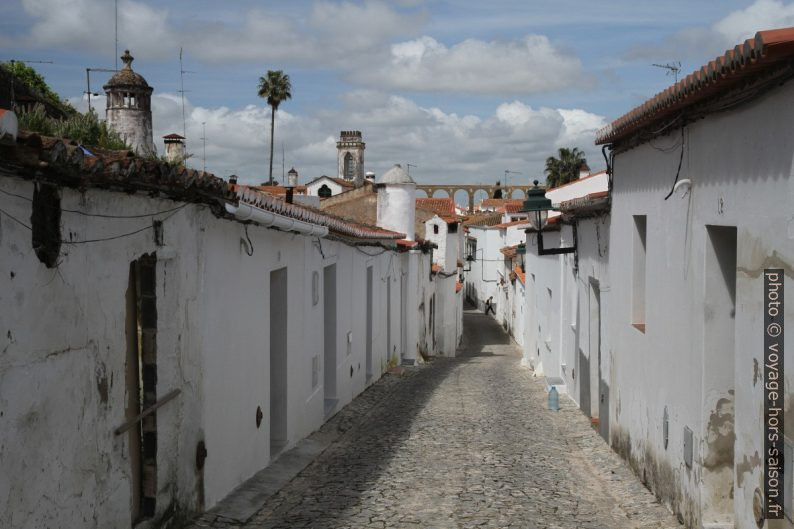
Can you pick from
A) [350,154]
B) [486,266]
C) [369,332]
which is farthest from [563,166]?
[369,332]

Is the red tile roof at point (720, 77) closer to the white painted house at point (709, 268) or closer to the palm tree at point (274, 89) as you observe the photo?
the white painted house at point (709, 268)

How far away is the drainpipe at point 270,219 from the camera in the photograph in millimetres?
7602

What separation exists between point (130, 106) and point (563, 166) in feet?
167

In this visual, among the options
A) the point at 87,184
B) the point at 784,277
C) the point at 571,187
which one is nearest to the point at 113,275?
the point at 87,184

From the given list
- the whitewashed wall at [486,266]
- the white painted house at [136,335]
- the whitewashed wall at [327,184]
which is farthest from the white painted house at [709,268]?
the whitewashed wall at [327,184]

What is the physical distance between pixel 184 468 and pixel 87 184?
2826mm

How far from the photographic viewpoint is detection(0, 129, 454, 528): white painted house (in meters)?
4.30

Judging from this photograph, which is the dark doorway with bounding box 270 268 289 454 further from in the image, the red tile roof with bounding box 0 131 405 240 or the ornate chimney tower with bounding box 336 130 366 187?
the ornate chimney tower with bounding box 336 130 366 187

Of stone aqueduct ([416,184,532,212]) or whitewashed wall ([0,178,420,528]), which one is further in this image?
stone aqueduct ([416,184,532,212])

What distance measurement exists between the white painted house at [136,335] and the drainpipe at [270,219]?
42 mm

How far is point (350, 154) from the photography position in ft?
274

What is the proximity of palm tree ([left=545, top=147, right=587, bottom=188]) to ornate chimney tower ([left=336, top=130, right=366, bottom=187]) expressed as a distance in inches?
990

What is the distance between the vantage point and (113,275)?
553 centimetres

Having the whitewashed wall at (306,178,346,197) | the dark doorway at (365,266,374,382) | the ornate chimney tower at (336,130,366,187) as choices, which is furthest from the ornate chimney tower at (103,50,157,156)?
the ornate chimney tower at (336,130,366,187)
